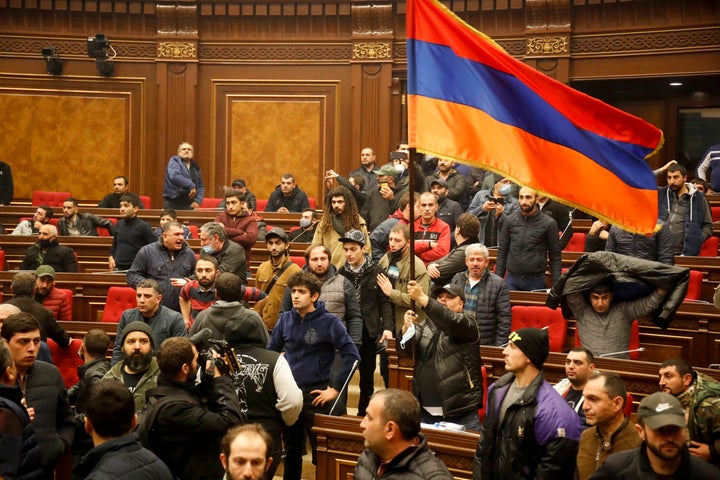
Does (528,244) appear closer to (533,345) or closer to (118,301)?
(533,345)

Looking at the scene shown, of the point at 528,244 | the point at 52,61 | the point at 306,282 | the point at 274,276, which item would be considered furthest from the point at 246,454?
the point at 52,61

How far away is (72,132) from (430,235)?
7.68 meters

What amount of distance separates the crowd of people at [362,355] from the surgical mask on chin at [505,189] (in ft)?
0.12

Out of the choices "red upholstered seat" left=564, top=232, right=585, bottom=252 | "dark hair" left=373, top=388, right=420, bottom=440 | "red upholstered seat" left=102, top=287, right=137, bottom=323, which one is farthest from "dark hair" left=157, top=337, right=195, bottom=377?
"red upholstered seat" left=564, top=232, right=585, bottom=252

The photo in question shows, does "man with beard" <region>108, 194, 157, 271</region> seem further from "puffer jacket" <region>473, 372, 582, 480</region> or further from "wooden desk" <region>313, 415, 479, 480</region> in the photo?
"puffer jacket" <region>473, 372, 582, 480</region>

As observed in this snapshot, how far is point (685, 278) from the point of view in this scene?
18.9 feet

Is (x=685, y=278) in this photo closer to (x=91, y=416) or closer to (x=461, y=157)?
(x=461, y=157)

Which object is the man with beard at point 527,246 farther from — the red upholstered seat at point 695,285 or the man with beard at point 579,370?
the man with beard at point 579,370

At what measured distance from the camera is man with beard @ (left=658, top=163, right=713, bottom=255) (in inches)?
345

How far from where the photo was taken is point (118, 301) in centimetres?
800

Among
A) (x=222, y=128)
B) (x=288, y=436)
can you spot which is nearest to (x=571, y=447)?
(x=288, y=436)

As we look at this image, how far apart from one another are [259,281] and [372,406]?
406cm

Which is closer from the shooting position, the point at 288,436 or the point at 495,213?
the point at 288,436

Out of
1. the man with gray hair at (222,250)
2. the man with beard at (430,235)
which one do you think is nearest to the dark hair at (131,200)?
the man with gray hair at (222,250)
